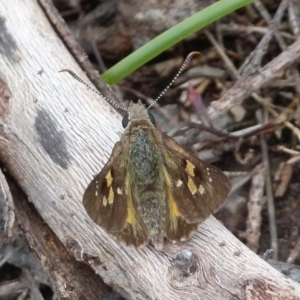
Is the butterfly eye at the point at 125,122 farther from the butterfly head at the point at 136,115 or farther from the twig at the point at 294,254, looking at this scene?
the twig at the point at 294,254

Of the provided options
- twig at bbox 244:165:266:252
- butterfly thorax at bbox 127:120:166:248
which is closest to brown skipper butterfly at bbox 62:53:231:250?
butterfly thorax at bbox 127:120:166:248

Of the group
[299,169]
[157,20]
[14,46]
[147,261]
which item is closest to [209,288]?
[147,261]

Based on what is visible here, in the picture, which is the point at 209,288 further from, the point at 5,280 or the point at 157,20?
the point at 157,20

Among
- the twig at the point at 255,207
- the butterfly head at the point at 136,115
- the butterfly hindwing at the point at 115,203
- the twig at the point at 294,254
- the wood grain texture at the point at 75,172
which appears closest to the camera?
the wood grain texture at the point at 75,172

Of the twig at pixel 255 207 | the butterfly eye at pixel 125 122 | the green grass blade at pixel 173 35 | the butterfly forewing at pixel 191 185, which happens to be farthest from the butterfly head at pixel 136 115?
the twig at pixel 255 207

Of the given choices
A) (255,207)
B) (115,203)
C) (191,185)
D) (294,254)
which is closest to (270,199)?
(255,207)

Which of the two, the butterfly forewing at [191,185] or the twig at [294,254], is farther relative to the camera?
the twig at [294,254]
